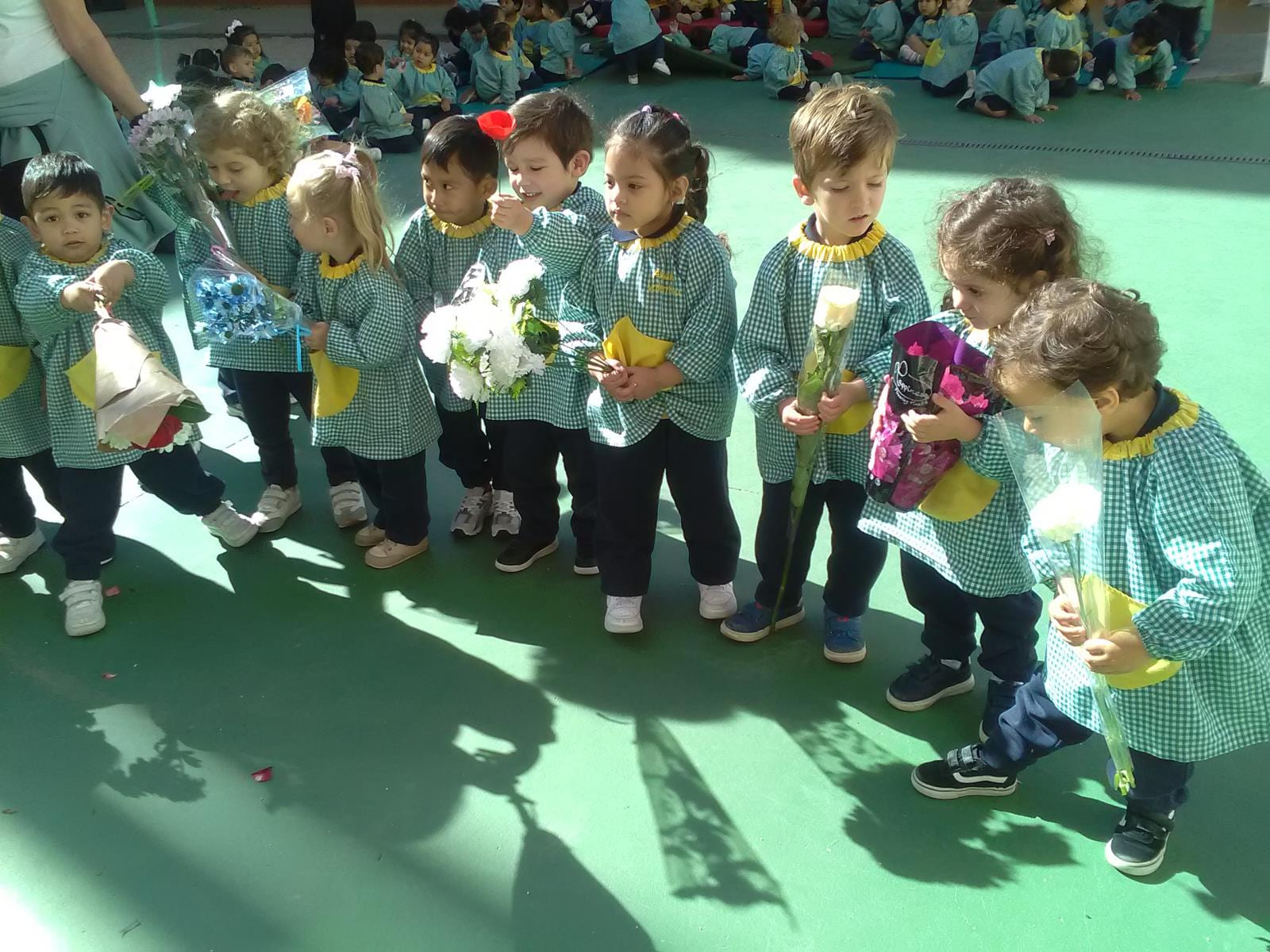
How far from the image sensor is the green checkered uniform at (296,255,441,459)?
2902mm

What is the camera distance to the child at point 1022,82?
24.0 ft

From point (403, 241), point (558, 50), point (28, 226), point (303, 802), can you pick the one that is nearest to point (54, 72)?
point (28, 226)

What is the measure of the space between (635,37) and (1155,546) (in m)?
7.89

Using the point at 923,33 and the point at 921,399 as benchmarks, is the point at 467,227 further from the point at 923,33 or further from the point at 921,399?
the point at 923,33

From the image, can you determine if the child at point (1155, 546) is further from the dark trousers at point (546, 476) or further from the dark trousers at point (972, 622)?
the dark trousers at point (546, 476)

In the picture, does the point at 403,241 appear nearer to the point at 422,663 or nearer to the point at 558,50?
the point at 422,663

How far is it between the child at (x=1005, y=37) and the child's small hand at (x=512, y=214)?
6829 millimetres

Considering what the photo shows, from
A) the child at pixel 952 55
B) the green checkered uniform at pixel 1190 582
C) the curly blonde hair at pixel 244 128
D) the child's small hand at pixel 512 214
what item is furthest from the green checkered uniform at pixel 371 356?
the child at pixel 952 55

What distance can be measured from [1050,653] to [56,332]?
8.49ft

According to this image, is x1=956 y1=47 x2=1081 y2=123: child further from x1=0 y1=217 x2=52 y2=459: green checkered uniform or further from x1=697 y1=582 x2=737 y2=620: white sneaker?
x1=0 y1=217 x2=52 y2=459: green checkered uniform

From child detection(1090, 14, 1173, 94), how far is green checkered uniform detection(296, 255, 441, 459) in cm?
650

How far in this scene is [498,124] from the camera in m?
2.59

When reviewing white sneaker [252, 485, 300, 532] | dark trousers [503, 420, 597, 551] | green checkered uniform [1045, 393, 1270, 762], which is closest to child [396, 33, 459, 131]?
white sneaker [252, 485, 300, 532]

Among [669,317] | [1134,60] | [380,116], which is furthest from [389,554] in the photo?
[1134,60]
